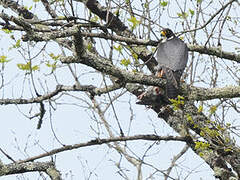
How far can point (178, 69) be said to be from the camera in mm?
5320

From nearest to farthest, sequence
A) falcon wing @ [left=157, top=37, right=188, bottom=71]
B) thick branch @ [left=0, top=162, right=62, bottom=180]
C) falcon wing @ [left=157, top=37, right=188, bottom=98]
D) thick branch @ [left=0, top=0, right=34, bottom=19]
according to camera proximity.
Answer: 1. thick branch @ [left=0, top=162, right=62, bottom=180]
2. falcon wing @ [left=157, top=37, right=188, bottom=98]
3. falcon wing @ [left=157, top=37, right=188, bottom=71]
4. thick branch @ [left=0, top=0, right=34, bottom=19]

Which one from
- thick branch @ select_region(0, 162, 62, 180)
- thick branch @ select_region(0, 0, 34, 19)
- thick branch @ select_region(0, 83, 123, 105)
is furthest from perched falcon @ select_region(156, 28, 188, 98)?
thick branch @ select_region(0, 0, 34, 19)

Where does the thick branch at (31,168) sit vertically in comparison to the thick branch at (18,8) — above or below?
below

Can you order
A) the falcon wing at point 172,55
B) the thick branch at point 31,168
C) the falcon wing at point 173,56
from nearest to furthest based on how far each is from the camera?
the thick branch at point 31,168 < the falcon wing at point 173,56 < the falcon wing at point 172,55

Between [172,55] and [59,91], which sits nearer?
[59,91]

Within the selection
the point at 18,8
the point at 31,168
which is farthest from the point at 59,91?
the point at 18,8

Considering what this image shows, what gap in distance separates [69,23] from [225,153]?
2629 mm

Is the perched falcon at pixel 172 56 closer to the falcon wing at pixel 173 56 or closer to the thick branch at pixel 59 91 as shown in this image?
the falcon wing at pixel 173 56

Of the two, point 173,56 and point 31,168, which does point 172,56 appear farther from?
point 31,168

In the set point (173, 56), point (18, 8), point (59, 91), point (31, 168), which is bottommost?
point (31, 168)

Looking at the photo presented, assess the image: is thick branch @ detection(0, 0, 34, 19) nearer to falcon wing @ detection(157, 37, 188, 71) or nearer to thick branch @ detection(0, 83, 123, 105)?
thick branch @ detection(0, 83, 123, 105)

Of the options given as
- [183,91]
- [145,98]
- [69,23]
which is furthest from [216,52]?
[69,23]

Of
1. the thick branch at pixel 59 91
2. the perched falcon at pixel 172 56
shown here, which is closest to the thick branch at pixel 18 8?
the thick branch at pixel 59 91

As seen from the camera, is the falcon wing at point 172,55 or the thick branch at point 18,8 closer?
the falcon wing at point 172,55
